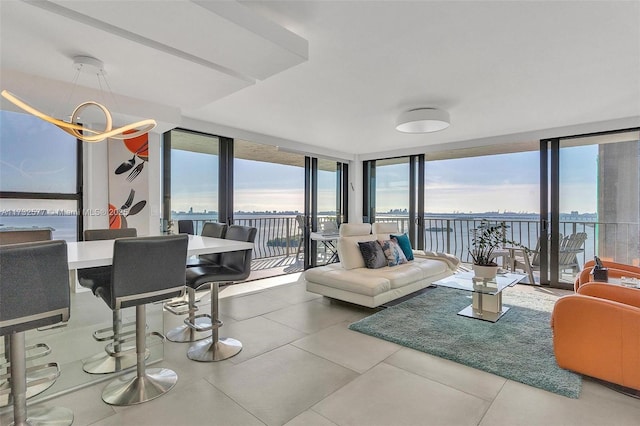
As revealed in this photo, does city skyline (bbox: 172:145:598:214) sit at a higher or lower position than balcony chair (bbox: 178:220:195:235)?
higher

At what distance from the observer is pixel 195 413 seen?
6.17ft

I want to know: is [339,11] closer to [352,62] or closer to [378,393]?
[352,62]

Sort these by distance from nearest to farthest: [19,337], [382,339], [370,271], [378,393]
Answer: [19,337] < [378,393] < [382,339] < [370,271]

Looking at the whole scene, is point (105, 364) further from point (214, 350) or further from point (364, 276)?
point (364, 276)

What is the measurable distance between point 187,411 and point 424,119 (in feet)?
11.6

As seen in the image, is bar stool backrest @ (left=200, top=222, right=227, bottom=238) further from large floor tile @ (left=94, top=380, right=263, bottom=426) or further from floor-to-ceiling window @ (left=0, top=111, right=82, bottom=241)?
large floor tile @ (left=94, top=380, right=263, bottom=426)

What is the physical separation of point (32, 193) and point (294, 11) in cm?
335

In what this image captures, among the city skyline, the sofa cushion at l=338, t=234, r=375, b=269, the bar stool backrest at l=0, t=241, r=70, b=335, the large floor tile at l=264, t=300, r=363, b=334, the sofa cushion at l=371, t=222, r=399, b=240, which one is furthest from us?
the sofa cushion at l=371, t=222, r=399, b=240

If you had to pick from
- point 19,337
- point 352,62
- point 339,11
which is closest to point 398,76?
point 352,62

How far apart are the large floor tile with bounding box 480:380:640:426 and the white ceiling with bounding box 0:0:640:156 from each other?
7.90 ft

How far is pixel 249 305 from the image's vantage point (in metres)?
3.99

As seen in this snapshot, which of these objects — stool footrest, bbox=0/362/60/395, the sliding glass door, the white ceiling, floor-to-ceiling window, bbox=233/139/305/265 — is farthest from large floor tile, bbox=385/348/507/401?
the sliding glass door

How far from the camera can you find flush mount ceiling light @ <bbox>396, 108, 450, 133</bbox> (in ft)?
12.3

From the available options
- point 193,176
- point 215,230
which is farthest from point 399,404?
point 193,176
